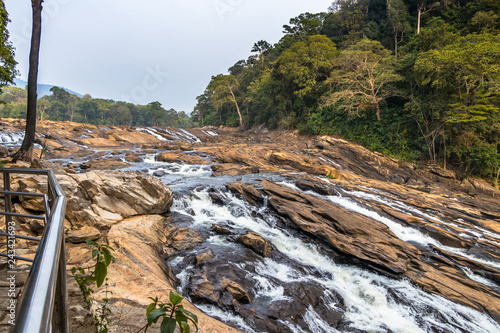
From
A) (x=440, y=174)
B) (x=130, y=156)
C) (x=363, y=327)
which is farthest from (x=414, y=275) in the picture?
(x=130, y=156)

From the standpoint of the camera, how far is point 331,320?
530 cm

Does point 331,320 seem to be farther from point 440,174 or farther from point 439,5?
point 439,5

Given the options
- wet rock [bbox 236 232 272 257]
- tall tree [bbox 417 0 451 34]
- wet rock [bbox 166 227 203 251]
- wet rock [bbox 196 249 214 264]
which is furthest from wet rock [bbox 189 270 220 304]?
tall tree [bbox 417 0 451 34]

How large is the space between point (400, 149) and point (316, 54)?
13963mm

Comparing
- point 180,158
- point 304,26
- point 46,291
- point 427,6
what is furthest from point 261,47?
point 46,291

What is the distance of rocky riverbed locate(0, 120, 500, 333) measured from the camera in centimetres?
517

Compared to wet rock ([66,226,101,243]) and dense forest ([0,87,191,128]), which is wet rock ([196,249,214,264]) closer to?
wet rock ([66,226,101,243])

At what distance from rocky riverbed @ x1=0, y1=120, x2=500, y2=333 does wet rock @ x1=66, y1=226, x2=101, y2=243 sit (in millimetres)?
24

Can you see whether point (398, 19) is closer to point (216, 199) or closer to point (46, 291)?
point (216, 199)

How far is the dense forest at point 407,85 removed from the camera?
15.5 meters

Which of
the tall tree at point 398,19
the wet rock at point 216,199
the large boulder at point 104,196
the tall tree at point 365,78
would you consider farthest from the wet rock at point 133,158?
the tall tree at point 398,19

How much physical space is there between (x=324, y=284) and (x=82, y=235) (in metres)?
6.00

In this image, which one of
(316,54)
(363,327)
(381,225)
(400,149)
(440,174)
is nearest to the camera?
(363,327)

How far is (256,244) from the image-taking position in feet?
23.5
